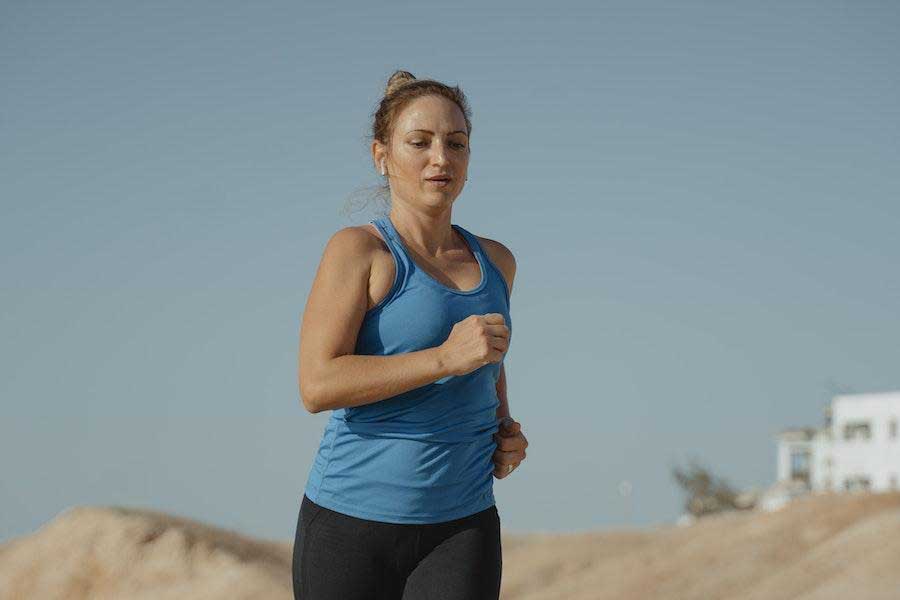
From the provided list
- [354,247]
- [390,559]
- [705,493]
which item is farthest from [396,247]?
A: [705,493]

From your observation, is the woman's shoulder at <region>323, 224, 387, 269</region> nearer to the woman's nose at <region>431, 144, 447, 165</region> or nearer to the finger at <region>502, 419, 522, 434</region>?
the woman's nose at <region>431, 144, 447, 165</region>

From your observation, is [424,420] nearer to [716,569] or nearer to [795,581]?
[795,581]

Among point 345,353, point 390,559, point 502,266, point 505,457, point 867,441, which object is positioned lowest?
point 867,441

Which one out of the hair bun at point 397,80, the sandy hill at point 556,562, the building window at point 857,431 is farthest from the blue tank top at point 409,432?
the building window at point 857,431

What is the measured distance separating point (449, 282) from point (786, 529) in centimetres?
1126

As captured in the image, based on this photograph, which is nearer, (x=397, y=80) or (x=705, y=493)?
(x=397, y=80)

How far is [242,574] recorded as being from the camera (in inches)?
451

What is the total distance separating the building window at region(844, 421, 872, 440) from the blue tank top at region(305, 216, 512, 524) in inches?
1885

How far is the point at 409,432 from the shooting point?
114 inches

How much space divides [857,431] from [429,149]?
160 ft

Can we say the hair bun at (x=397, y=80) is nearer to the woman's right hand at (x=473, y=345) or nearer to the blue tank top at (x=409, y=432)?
the blue tank top at (x=409, y=432)

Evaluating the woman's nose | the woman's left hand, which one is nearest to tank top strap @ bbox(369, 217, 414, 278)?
the woman's nose

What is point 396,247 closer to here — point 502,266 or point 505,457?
point 502,266

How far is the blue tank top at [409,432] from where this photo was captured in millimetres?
2887
